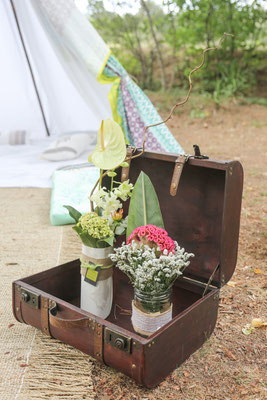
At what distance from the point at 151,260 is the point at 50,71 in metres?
3.05

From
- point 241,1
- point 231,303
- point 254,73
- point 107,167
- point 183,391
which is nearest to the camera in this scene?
point 183,391

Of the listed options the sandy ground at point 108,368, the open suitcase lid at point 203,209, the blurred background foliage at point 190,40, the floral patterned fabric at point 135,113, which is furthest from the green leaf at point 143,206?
the blurred background foliage at point 190,40

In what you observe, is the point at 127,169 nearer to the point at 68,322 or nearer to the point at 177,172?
the point at 177,172

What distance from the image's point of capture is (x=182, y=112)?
585 centimetres

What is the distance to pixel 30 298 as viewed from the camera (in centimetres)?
145

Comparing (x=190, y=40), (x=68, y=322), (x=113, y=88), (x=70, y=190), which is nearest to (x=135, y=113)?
(x=113, y=88)

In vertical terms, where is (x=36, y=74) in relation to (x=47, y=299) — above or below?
above

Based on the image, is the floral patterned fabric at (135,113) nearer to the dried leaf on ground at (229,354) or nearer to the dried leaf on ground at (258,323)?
the dried leaf on ground at (258,323)

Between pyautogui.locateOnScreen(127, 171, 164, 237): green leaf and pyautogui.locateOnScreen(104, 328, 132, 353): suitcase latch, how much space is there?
35 cm

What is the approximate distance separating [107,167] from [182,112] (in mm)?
4632

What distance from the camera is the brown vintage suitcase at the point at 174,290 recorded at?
1.26m

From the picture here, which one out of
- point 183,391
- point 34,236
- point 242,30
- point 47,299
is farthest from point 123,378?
point 242,30

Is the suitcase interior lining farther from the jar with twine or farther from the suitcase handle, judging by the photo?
the suitcase handle

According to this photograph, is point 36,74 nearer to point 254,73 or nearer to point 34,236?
point 34,236
